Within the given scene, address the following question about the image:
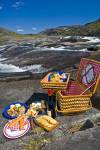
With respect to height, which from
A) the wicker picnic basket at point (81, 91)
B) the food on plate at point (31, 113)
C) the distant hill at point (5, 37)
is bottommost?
the distant hill at point (5, 37)

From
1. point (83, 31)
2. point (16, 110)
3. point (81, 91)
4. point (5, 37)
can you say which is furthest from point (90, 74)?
point (83, 31)

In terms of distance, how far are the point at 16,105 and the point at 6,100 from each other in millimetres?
1835

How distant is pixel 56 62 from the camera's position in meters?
24.1

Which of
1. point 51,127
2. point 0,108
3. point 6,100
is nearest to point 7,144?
point 51,127

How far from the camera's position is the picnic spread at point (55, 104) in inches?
322

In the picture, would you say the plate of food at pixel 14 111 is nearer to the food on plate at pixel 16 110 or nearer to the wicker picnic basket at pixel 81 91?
the food on plate at pixel 16 110

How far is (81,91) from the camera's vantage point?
984 centimetres

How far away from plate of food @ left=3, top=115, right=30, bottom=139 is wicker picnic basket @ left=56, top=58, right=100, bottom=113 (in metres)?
1.22

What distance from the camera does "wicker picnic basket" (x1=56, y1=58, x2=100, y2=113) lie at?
862 cm

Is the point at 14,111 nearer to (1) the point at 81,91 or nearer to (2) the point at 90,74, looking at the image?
(1) the point at 81,91

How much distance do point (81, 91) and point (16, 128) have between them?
9.52ft

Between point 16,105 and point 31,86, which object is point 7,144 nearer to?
point 16,105

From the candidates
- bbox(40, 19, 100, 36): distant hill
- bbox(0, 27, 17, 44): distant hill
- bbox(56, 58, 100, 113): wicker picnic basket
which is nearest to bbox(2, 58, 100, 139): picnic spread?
bbox(56, 58, 100, 113): wicker picnic basket

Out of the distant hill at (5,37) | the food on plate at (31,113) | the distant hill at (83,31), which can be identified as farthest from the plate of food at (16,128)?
the distant hill at (83,31)
